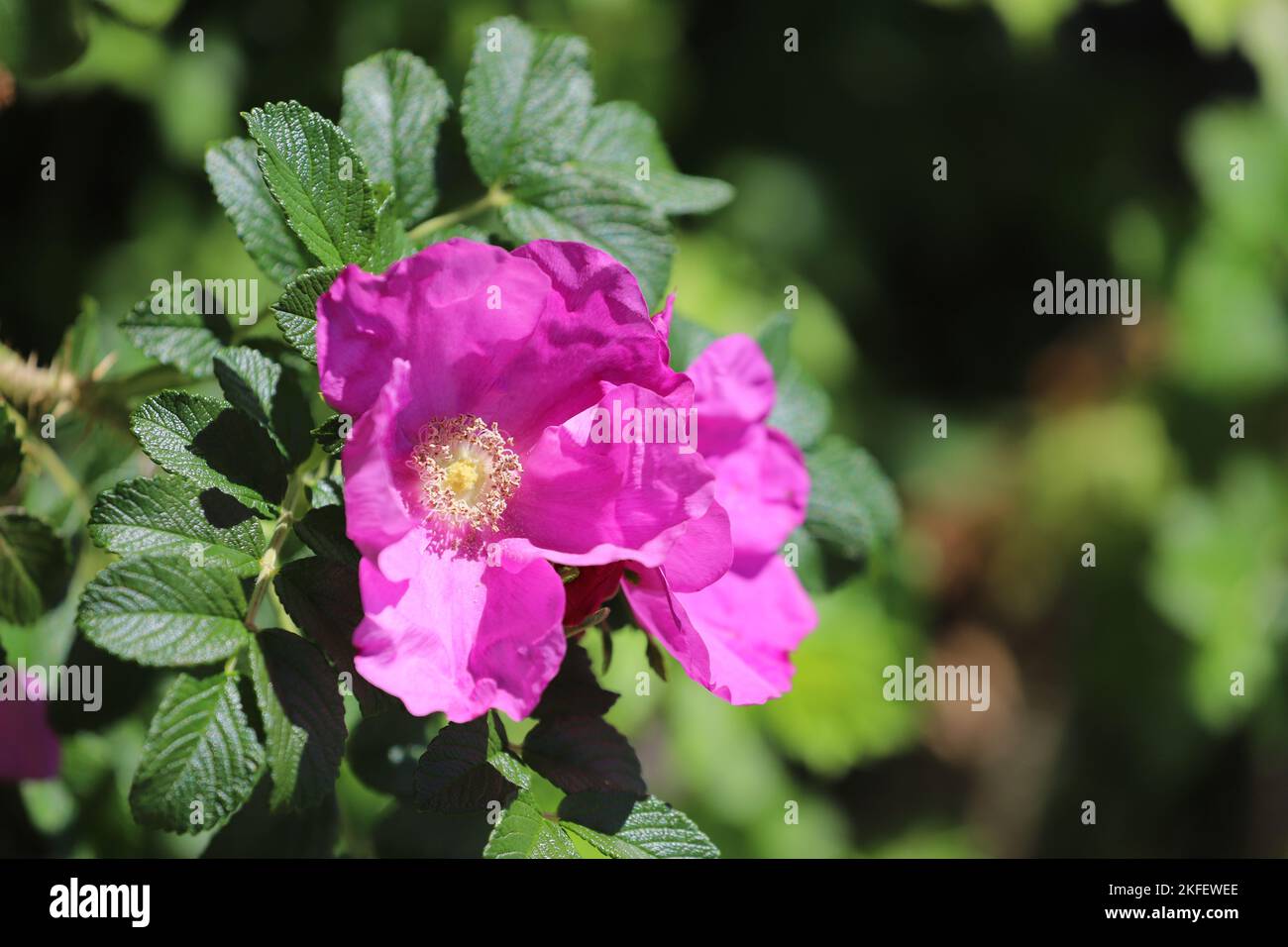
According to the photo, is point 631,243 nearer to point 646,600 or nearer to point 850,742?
point 646,600

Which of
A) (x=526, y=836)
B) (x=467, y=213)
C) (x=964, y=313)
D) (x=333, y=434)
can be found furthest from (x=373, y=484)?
(x=964, y=313)

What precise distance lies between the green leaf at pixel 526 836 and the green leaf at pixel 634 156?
0.61m

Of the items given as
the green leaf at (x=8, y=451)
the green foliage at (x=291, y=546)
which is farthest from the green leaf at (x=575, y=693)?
the green leaf at (x=8, y=451)

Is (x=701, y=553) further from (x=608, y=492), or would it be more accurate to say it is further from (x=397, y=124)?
(x=397, y=124)

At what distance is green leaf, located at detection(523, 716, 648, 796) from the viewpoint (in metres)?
1.10

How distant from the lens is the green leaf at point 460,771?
99 centimetres

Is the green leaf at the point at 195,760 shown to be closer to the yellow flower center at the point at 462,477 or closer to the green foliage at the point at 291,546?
the green foliage at the point at 291,546

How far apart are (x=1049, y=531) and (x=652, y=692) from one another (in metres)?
1.37

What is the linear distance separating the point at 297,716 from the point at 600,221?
552mm

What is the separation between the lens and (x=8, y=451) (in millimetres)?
1193

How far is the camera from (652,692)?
2463mm

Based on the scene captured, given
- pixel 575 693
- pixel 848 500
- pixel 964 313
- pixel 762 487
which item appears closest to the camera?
pixel 575 693

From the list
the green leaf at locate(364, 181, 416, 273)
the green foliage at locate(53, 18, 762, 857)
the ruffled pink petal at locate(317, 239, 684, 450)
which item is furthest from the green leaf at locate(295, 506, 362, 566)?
the green leaf at locate(364, 181, 416, 273)
